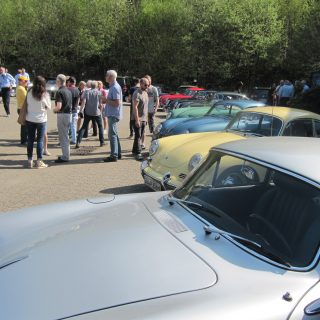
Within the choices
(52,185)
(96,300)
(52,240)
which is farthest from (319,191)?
(52,185)

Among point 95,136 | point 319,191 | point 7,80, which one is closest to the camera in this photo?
point 319,191

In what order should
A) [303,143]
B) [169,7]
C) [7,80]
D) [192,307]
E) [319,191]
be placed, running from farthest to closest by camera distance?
1. [169,7]
2. [7,80]
3. [303,143]
4. [319,191]
5. [192,307]

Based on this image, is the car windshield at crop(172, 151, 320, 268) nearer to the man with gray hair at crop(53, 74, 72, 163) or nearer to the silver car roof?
the silver car roof

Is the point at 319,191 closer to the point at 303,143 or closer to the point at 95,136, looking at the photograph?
the point at 303,143

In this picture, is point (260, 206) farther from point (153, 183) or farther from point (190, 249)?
point (153, 183)

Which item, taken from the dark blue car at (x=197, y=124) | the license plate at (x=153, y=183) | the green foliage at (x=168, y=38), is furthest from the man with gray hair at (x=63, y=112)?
the green foliage at (x=168, y=38)

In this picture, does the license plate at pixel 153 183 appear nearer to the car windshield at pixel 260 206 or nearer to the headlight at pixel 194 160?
the headlight at pixel 194 160

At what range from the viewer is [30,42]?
152 feet

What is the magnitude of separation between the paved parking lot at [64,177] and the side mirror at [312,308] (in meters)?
5.06

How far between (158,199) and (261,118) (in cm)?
Answer: 468

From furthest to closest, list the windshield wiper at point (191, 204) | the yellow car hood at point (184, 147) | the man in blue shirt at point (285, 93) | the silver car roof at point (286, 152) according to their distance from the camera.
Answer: the man in blue shirt at point (285, 93), the yellow car hood at point (184, 147), the windshield wiper at point (191, 204), the silver car roof at point (286, 152)

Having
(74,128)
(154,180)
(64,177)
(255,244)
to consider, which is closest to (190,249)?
(255,244)

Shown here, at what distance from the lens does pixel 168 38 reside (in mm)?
43812

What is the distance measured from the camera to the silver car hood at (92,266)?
6.84 ft
